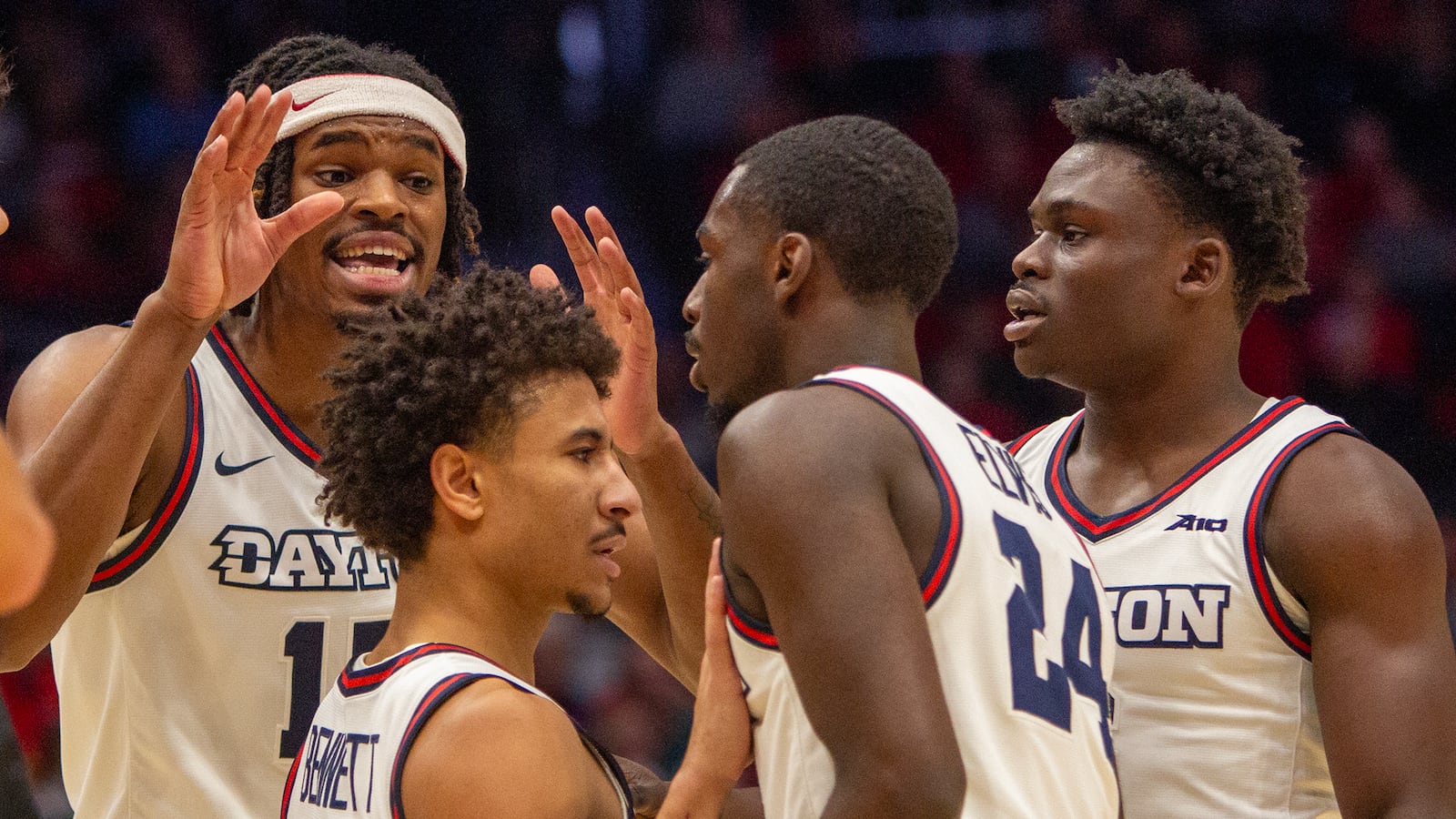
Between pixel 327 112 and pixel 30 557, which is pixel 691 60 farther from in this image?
pixel 30 557

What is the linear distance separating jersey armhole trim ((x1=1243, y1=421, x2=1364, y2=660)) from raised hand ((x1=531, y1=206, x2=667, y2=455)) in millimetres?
1256

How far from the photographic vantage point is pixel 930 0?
8.66 metres

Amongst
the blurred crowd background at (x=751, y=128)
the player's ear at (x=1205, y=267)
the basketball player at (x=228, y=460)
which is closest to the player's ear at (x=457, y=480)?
the basketball player at (x=228, y=460)

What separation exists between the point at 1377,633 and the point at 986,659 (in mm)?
1011

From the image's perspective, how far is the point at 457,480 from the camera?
104 inches

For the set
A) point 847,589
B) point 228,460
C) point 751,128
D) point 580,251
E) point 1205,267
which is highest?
point 751,128

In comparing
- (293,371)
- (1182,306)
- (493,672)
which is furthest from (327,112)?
(1182,306)

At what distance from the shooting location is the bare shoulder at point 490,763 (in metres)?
2.23

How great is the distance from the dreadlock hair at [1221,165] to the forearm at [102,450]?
191cm

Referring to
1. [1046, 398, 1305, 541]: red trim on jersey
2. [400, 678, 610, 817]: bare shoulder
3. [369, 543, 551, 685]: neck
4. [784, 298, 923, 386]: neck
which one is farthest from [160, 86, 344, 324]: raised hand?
[1046, 398, 1305, 541]: red trim on jersey

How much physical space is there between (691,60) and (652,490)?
551 cm

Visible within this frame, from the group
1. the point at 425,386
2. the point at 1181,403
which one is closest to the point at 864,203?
the point at 425,386

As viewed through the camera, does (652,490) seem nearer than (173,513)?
No

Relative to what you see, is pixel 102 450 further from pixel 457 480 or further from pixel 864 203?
pixel 864 203
